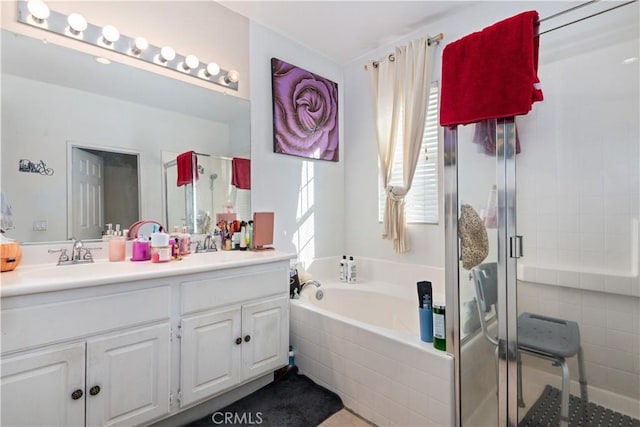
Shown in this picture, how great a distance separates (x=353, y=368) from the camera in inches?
67.0

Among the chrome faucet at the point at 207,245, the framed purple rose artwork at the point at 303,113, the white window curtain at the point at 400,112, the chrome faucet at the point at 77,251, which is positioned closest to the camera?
the chrome faucet at the point at 77,251

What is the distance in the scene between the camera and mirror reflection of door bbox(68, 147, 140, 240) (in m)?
1.55

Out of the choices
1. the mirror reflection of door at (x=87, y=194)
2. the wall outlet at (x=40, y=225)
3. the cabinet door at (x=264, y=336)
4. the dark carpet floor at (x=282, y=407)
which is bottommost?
the dark carpet floor at (x=282, y=407)

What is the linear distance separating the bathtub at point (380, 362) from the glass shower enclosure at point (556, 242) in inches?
4.6

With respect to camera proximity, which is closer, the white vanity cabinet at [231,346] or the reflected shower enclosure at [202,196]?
the white vanity cabinet at [231,346]

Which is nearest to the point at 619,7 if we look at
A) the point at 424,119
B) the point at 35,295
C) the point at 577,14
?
the point at 577,14

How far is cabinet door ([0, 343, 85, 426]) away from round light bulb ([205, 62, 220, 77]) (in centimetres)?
174

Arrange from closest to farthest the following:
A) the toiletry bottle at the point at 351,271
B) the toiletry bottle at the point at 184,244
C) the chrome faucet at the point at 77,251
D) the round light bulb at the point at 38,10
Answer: the round light bulb at the point at 38,10
the chrome faucet at the point at 77,251
the toiletry bottle at the point at 184,244
the toiletry bottle at the point at 351,271

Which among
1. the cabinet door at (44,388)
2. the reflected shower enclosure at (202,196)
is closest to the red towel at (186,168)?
the reflected shower enclosure at (202,196)

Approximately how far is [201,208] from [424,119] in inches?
69.2

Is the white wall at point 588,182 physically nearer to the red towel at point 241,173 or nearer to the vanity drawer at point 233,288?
the vanity drawer at point 233,288

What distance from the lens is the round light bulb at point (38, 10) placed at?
56.2 inches

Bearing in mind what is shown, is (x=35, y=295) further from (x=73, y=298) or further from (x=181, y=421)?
(x=181, y=421)

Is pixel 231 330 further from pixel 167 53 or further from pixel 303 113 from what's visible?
pixel 303 113
